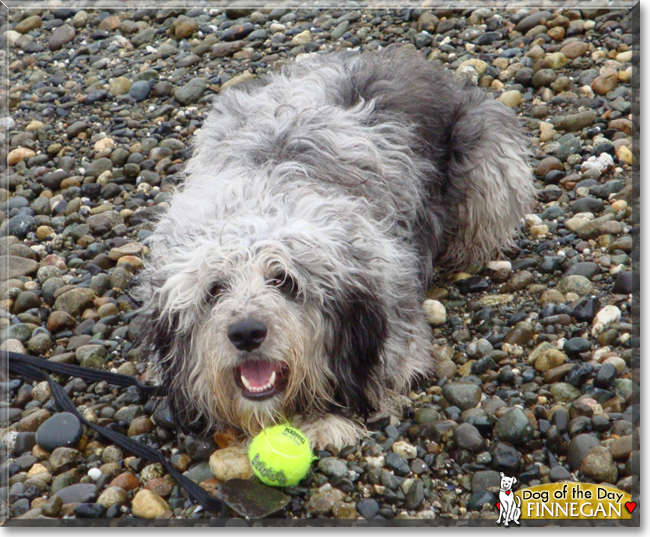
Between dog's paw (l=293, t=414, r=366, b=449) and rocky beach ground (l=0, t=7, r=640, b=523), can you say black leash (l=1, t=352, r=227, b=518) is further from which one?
dog's paw (l=293, t=414, r=366, b=449)

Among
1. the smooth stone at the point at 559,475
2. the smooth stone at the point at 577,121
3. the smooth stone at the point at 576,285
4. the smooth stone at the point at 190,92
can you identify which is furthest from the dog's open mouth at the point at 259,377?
the smooth stone at the point at 190,92

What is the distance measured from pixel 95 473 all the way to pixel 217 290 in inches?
46.9

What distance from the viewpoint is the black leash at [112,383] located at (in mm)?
3466

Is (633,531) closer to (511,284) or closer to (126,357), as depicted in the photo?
(511,284)

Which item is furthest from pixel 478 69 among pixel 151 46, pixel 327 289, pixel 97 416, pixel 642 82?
pixel 97 416

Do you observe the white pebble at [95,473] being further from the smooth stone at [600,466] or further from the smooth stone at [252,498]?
the smooth stone at [600,466]

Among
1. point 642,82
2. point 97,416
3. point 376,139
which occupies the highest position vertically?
point 642,82

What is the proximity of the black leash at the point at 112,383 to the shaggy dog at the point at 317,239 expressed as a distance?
27 cm

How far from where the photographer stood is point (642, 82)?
550 centimetres

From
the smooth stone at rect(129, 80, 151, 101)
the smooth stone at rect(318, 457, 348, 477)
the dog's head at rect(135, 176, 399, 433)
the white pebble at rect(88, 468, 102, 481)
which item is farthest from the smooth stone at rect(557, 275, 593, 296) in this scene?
the smooth stone at rect(129, 80, 151, 101)

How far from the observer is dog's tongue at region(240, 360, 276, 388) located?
136 inches

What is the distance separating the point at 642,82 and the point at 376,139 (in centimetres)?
236

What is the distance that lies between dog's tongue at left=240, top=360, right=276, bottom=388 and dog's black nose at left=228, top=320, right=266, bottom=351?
19 centimetres

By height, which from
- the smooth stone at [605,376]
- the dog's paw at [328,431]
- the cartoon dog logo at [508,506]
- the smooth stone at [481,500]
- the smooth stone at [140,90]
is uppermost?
the smooth stone at [140,90]
